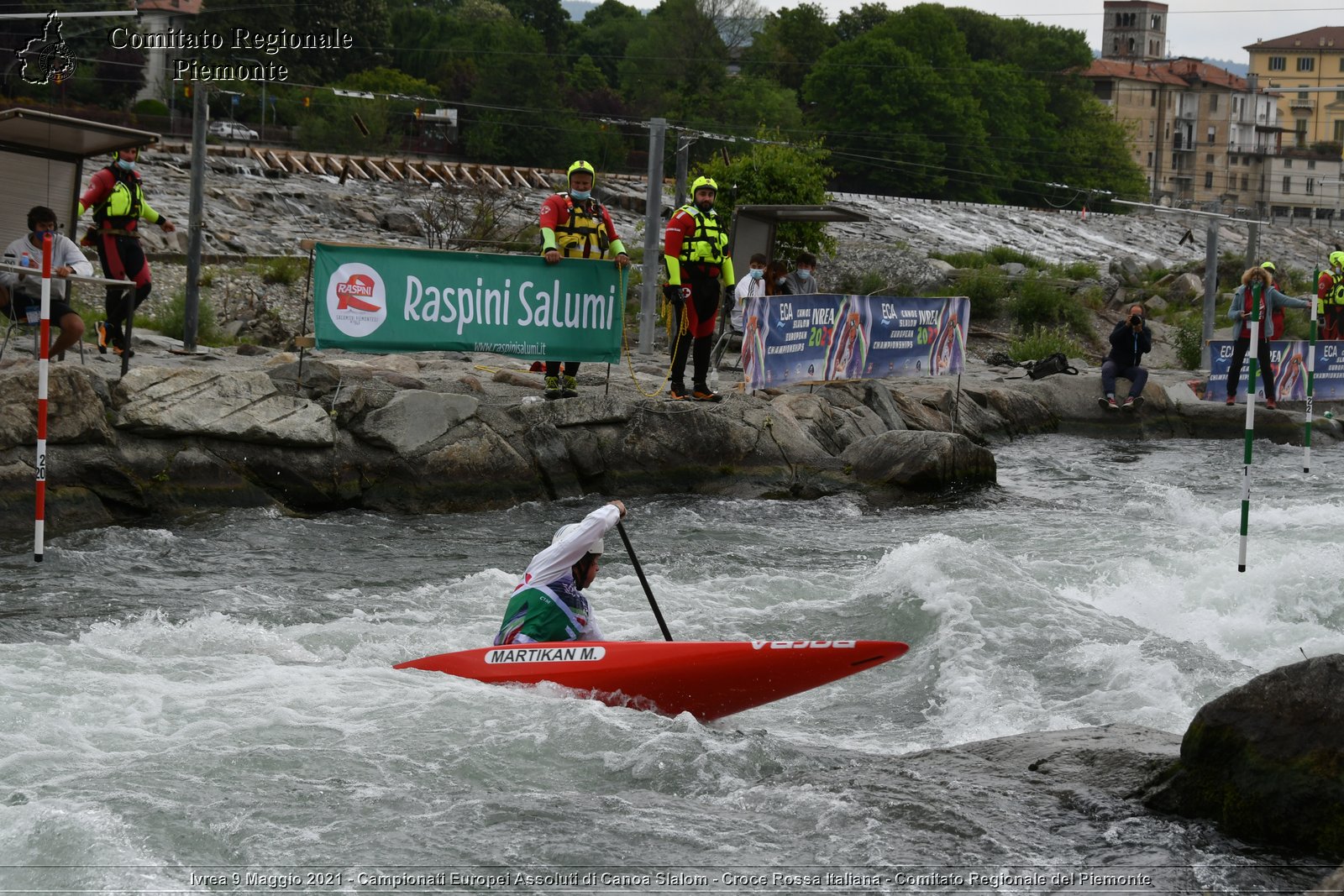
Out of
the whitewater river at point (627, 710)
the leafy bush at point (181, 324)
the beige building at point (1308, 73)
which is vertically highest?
the beige building at point (1308, 73)

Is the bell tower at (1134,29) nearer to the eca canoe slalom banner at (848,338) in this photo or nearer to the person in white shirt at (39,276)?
the eca canoe slalom banner at (848,338)

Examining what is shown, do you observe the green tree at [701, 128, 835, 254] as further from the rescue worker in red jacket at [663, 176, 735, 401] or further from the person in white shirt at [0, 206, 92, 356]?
the person in white shirt at [0, 206, 92, 356]

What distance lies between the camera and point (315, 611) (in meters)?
9.09

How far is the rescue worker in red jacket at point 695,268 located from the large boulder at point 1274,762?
818 cm

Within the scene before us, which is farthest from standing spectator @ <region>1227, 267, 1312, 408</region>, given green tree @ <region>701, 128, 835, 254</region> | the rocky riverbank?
green tree @ <region>701, 128, 835, 254</region>

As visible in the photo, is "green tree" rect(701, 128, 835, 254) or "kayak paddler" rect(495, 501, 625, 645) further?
"green tree" rect(701, 128, 835, 254)

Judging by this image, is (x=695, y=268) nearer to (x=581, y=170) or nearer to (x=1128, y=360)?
(x=581, y=170)

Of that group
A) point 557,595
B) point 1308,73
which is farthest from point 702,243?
point 1308,73

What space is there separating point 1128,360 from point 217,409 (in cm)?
1230

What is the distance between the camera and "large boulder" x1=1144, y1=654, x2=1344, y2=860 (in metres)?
5.21

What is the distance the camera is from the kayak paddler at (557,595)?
7340 millimetres

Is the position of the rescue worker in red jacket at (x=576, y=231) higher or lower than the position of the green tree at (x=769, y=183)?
lower

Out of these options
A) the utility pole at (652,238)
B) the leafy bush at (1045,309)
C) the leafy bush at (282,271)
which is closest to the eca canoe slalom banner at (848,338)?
the utility pole at (652,238)

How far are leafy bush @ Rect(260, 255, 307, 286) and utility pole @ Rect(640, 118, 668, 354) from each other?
10433 millimetres
